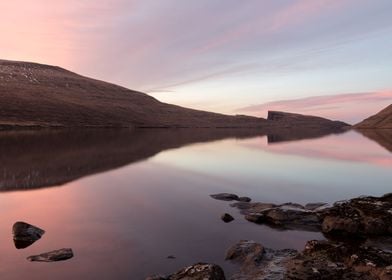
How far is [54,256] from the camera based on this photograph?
18297 millimetres

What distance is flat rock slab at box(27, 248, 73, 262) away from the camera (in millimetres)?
18062

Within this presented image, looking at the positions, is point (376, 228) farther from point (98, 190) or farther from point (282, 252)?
point (98, 190)

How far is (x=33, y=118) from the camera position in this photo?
182125mm

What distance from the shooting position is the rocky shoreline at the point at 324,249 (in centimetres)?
1536

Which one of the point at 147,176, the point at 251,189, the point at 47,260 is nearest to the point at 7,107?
the point at 147,176

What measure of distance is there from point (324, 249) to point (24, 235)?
15293 millimetres

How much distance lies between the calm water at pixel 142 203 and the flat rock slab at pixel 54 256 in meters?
0.39

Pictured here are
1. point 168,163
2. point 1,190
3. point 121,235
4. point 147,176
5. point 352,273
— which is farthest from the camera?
point 168,163

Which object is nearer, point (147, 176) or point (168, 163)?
point (147, 176)

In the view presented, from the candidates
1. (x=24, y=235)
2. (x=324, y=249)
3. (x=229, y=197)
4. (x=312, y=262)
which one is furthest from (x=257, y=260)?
(x=229, y=197)

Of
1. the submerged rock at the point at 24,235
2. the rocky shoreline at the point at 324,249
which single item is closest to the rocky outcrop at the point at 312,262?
the rocky shoreline at the point at 324,249

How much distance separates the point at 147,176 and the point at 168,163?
558 inches

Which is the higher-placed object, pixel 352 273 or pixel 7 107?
pixel 7 107

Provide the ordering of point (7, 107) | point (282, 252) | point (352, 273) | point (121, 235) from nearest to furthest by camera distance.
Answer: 1. point (352, 273)
2. point (282, 252)
3. point (121, 235)
4. point (7, 107)
